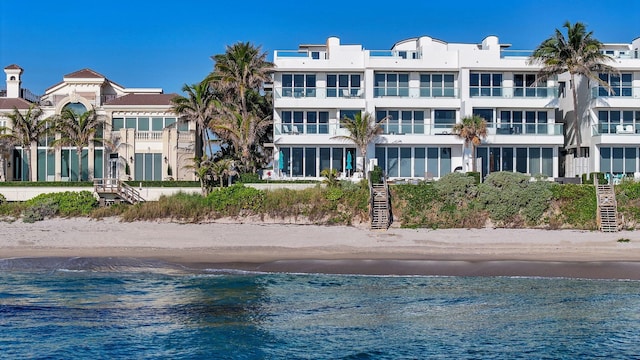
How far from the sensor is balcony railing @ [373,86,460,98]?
41438 mm

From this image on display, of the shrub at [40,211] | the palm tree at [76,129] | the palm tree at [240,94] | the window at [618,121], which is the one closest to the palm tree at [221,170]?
the palm tree at [240,94]

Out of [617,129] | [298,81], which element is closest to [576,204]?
[617,129]

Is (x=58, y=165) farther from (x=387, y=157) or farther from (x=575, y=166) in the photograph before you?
(x=575, y=166)

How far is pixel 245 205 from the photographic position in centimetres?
3222

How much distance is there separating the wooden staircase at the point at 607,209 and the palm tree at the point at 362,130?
42.8 feet

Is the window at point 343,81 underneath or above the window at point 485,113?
above

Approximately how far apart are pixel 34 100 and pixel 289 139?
2622 cm

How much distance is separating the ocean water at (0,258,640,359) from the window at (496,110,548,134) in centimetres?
2100

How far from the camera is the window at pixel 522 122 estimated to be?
41.0m

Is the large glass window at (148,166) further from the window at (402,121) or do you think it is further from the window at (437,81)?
the window at (437,81)

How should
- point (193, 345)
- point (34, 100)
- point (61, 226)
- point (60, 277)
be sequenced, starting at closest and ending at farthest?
1. point (193, 345)
2. point (60, 277)
3. point (61, 226)
4. point (34, 100)

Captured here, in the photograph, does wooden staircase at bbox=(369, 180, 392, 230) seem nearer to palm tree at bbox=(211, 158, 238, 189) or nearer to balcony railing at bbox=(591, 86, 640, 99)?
palm tree at bbox=(211, 158, 238, 189)

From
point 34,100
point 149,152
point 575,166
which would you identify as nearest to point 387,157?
point 575,166

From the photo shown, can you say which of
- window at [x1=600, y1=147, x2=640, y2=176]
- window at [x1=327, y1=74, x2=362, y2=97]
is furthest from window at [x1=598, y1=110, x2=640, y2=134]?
window at [x1=327, y1=74, x2=362, y2=97]
